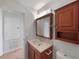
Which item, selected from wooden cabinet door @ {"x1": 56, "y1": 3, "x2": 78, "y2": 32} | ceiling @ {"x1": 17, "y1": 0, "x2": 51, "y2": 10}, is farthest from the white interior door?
wooden cabinet door @ {"x1": 56, "y1": 3, "x2": 78, "y2": 32}

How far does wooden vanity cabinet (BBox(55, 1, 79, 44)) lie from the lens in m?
1.37

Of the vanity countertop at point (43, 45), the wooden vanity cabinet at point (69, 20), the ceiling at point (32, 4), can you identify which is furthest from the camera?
the ceiling at point (32, 4)

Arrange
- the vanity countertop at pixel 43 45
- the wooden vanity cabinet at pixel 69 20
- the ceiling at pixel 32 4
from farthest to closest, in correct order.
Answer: the ceiling at pixel 32 4 < the vanity countertop at pixel 43 45 < the wooden vanity cabinet at pixel 69 20

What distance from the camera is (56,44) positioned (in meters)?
2.18

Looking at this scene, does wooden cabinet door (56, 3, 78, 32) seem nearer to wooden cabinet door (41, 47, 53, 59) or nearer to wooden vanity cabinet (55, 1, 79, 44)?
wooden vanity cabinet (55, 1, 79, 44)

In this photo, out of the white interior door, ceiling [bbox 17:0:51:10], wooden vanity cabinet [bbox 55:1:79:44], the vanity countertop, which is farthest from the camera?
the white interior door

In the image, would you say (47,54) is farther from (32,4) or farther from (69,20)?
(32,4)

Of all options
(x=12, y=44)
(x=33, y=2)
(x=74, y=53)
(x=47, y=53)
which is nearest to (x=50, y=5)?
(x=33, y=2)

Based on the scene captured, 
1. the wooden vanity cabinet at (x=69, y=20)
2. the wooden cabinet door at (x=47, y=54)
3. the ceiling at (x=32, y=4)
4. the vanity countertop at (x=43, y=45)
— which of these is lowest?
the wooden cabinet door at (x=47, y=54)

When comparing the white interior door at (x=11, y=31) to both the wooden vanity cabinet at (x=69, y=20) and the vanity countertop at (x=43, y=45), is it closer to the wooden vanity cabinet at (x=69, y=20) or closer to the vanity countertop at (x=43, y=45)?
the vanity countertop at (x=43, y=45)

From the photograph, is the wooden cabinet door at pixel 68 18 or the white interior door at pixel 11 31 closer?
the wooden cabinet door at pixel 68 18

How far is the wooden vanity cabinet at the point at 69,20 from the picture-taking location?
4.49ft

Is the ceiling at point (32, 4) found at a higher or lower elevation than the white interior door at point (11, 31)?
higher

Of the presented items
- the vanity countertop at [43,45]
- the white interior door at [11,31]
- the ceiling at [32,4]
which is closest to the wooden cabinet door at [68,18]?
the vanity countertop at [43,45]
